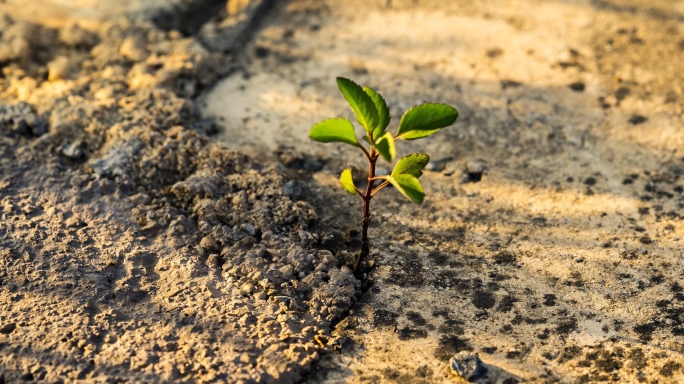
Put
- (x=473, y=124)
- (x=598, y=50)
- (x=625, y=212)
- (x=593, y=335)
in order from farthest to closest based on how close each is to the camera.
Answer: (x=598, y=50) → (x=473, y=124) → (x=625, y=212) → (x=593, y=335)

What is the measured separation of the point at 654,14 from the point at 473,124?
51.7 inches

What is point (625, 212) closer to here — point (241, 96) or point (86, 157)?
point (241, 96)

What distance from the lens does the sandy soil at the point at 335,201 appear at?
2164mm

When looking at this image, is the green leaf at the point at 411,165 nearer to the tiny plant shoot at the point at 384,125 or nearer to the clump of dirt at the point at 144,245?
the tiny plant shoot at the point at 384,125

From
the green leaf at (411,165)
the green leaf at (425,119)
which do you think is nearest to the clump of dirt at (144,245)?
the green leaf at (411,165)

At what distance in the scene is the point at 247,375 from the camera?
6.70 ft

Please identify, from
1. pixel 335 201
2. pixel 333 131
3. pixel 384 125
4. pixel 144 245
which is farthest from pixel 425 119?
pixel 144 245

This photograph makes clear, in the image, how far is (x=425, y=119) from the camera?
7.01 ft

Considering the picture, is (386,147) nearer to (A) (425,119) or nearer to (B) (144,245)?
(A) (425,119)

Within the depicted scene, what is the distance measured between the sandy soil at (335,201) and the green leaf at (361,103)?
0.54 metres

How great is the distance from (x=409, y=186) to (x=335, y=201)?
71 centimetres

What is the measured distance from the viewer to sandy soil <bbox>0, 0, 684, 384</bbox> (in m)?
2.16

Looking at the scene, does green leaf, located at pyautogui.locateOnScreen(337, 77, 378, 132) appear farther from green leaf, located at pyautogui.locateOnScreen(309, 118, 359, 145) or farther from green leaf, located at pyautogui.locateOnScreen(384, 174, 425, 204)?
green leaf, located at pyautogui.locateOnScreen(384, 174, 425, 204)

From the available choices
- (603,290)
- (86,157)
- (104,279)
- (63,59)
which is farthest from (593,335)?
(63,59)
